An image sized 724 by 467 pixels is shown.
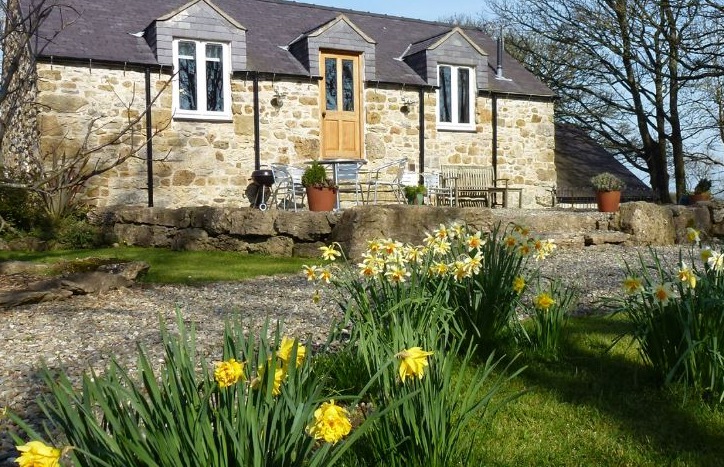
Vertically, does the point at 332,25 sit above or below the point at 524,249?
above

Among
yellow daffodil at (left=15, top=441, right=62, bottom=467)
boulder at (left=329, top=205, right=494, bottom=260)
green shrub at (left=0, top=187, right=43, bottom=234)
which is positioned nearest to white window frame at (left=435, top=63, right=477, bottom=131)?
boulder at (left=329, top=205, right=494, bottom=260)

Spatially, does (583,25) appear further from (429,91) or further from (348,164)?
(348,164)

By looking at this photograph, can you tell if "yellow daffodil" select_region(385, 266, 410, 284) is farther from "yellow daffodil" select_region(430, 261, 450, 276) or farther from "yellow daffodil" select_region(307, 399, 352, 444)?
"yellow daffodil" select_region(307, 399, 352, 444)

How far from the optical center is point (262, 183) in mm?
14328

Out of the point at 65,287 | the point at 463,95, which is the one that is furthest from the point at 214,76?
the point at 65,287

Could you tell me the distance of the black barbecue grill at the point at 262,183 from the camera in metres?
14.0

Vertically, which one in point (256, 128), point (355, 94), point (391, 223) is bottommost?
point (391, 223)

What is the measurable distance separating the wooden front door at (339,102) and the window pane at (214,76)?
223 centimetres

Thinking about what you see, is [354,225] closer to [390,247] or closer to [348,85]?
[390,247]

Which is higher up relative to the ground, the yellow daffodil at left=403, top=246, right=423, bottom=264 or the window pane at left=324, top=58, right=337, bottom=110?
the window pane at left=324, top=58, right=337, bottom=110

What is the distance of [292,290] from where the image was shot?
6.78 meters

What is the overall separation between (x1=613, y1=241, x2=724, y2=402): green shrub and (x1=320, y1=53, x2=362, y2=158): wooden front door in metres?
12.6

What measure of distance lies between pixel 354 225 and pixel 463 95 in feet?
29.8

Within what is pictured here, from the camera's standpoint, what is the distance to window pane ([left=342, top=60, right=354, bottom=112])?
15.8 metres
